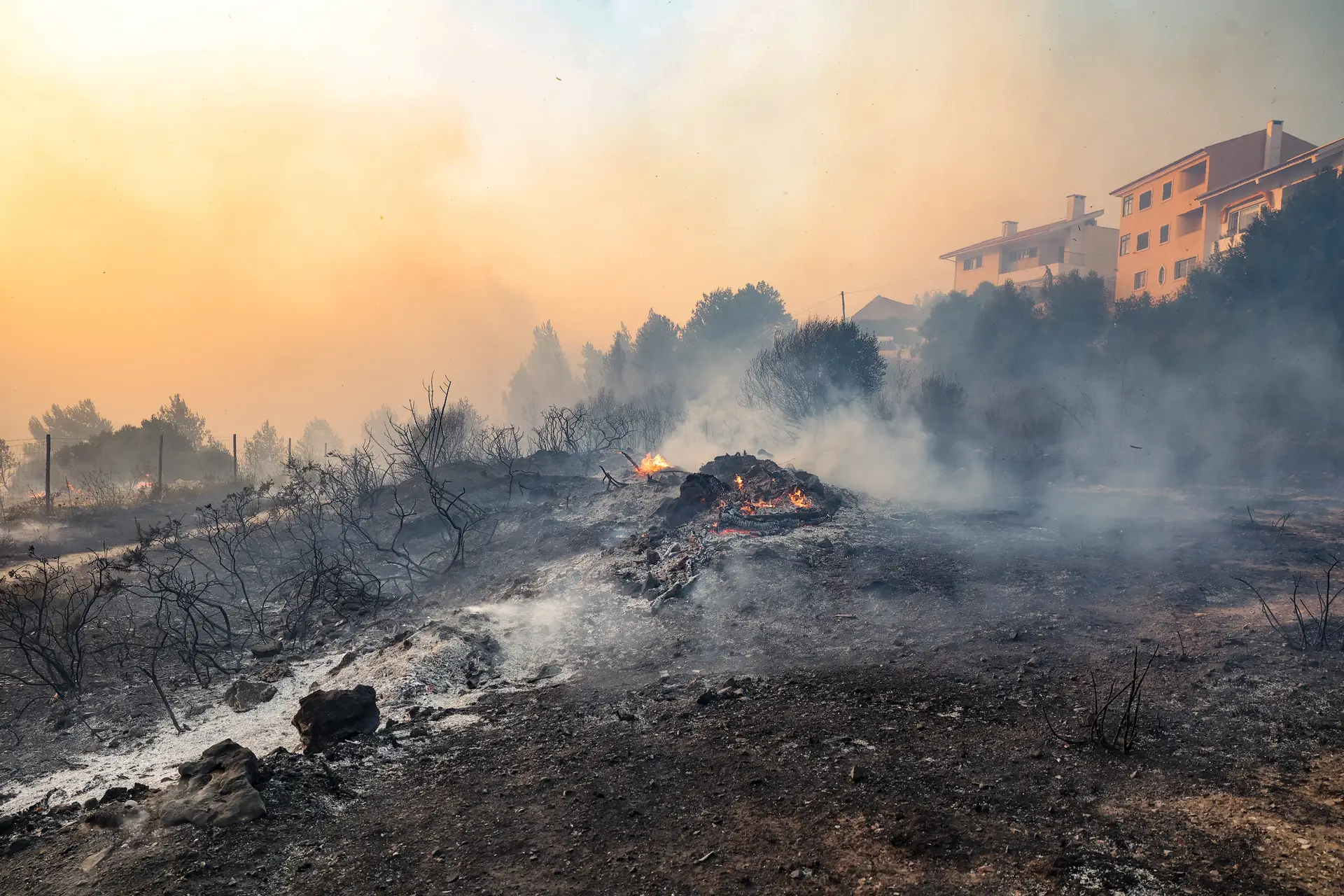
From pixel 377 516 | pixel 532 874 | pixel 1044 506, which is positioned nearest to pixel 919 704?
pixel 532 874

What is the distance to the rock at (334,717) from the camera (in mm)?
5852

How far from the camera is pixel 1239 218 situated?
3297cm

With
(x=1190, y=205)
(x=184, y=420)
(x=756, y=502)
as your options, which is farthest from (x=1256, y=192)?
(x=184, y=420)

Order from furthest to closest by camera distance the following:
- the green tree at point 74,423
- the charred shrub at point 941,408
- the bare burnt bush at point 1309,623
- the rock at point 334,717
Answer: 1. the green tree at point 74,423
2. the charred shrub at point 941,408
3. the bare burnt bush at point 1309,623
4. the rock at point 334,717

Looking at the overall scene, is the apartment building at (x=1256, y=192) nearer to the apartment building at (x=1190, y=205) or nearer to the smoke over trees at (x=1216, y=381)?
the apartment building at (x=1190, y=205)

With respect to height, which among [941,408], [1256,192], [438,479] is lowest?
[438,479]

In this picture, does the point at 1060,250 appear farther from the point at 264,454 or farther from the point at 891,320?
the point at 264,454

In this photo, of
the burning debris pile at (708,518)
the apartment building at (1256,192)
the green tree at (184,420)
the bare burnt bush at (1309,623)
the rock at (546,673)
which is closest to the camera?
the bare burnt bush at (1309,623)

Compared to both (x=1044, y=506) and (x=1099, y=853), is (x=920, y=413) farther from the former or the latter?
(x=1099, y=853)

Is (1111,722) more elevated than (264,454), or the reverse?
(1111,722)

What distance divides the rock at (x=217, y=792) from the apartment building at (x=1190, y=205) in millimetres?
39525

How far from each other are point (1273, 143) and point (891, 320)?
25222 mm

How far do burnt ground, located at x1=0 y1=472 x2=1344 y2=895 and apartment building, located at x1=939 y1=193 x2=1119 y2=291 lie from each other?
43455 millimetres

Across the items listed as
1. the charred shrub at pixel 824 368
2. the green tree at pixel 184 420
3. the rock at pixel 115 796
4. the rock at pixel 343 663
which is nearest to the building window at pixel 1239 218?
the charred shrub at pixel 824 368
